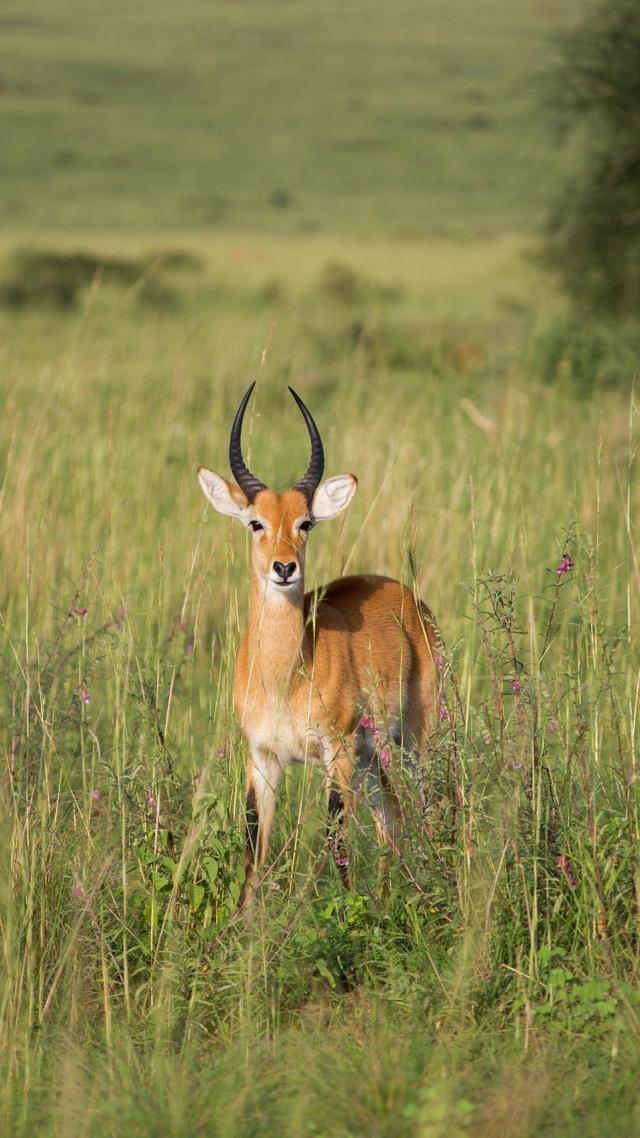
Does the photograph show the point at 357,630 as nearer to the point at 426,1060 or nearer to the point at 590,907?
the point at 590,907

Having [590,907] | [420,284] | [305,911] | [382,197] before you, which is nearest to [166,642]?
[305,911]

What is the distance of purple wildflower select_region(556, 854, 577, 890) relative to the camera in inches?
147

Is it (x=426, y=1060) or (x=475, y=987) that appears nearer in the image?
(x=426, y=1060)

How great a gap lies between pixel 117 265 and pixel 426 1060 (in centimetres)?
2244

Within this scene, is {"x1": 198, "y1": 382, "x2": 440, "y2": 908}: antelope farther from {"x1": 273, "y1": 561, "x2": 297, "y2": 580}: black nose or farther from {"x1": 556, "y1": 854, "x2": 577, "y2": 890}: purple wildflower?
{"x1": 556, "y1": 854, "x2": 577, "y2": 890}: purple wildflower

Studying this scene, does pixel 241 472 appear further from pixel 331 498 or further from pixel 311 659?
pixel 311 659

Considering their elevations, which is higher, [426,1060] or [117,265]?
[117,265]

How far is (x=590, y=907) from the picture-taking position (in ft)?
12.2

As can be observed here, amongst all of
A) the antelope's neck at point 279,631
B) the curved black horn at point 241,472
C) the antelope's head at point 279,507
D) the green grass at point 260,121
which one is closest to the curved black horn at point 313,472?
the antelope's head at point 279,507

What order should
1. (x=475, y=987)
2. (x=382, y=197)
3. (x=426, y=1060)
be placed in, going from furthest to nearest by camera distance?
(x=382, y=197), (x=475, y=987), (x=426, y=1060)

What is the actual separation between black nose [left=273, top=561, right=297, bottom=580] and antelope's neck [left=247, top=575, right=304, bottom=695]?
0.15m

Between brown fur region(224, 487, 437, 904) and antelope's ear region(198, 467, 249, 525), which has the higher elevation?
antelope's ear region(198, 467, 249, 525)

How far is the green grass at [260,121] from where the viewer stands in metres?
47.1

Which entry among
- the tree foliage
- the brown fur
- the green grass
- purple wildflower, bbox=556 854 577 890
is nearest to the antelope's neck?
the brown fur
